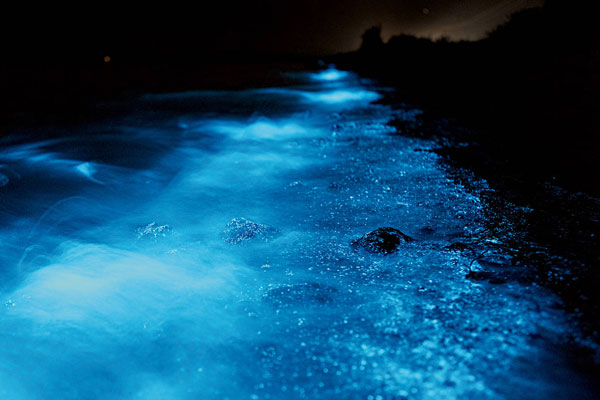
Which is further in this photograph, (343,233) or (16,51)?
(16,51)

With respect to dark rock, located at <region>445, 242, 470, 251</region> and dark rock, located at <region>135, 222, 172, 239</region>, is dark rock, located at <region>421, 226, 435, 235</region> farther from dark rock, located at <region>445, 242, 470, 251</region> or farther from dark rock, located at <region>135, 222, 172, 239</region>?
dark rock, located at <region>135, 222, 172, 239</region>

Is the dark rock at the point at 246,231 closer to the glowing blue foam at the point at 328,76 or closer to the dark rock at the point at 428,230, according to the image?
the dark rock at the point at 428,230

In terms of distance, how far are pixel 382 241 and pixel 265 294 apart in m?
0.84

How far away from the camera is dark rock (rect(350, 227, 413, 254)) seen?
6.98 ft

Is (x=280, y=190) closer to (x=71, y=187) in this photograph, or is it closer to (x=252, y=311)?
(x=252, y=311)

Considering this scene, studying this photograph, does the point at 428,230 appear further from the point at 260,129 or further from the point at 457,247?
the point at 260,129

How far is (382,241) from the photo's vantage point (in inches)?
84.7

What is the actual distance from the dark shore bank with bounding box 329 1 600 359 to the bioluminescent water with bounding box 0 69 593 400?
0.21 metres

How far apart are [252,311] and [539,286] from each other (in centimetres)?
152

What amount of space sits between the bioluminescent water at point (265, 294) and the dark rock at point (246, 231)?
2 cm

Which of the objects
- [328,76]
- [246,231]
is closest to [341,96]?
[328,76]

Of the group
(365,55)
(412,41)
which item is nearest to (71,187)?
(412,41)

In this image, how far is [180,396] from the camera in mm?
1396

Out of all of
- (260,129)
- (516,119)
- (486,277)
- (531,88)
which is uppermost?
(531,88)
